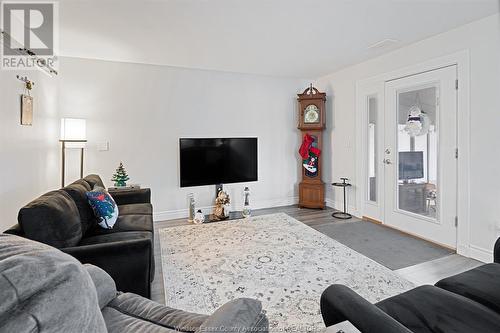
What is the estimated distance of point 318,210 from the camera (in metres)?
4.58

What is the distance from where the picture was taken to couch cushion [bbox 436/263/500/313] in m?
1.19

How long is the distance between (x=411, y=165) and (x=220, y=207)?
2.80 m

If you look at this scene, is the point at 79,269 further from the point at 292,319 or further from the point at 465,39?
the point at 465,39

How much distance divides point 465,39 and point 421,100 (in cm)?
74

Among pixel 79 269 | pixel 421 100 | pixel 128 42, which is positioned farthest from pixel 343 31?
pixel 79 269

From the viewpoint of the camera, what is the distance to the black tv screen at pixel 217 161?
4117 mm

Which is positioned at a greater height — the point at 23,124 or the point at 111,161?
the point at 23,124

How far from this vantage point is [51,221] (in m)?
1.59

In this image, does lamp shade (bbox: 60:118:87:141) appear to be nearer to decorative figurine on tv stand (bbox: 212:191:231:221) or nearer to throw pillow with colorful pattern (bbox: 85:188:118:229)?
throw pillow with colorful pattern (bbox: 85:188:118:229)

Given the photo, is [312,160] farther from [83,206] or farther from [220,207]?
[83,206]

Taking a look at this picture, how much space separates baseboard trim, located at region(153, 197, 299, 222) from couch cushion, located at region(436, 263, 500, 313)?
3509 mm

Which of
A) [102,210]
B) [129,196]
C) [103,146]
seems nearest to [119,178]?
[129,196]

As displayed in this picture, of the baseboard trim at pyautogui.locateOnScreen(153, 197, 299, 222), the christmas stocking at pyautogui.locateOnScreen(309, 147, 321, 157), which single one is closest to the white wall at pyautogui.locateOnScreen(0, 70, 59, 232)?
the baseboard trim at pyautogui.locateOnScreen(153, 197, 299, 222)

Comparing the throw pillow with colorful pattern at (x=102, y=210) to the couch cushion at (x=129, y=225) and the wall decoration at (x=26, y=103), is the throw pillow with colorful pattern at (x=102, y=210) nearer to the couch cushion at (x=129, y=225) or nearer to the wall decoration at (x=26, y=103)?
the couch cushion at (x=129, y=225)
